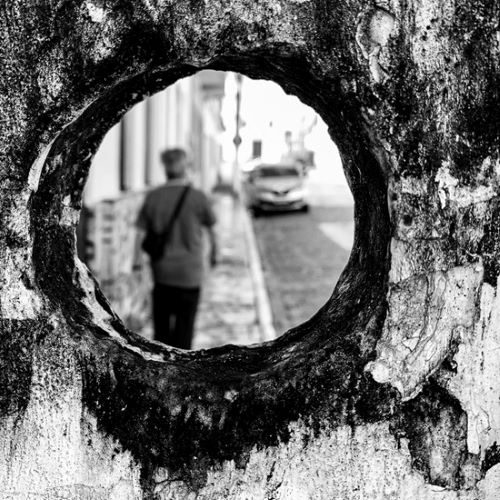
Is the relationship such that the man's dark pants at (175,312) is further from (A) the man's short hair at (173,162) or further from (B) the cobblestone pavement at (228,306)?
(B) the cobblestone pavement at (228,306)

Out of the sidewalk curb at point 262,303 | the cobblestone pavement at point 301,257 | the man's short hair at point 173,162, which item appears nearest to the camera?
the man's short hair at point 173,162

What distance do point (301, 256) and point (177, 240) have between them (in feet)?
33.5

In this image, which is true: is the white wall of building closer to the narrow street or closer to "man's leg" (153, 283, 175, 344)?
"man's leg" (153, 283, 175, 344)

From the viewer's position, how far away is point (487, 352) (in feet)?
6.12

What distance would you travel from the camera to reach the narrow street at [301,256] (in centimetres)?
1032

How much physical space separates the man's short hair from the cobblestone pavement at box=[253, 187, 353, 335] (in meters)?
3.22

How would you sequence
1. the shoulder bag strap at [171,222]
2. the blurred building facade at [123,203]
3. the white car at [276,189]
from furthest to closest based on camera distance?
the white car at [276,189]
the blurred building facade at [123,203]
the shoulder bag strap at [171,222]

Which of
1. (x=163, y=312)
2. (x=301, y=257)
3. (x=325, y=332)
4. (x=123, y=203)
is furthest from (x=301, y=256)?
(x=325, y=332)

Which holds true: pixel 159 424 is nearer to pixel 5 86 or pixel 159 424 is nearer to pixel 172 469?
pixel 172 469

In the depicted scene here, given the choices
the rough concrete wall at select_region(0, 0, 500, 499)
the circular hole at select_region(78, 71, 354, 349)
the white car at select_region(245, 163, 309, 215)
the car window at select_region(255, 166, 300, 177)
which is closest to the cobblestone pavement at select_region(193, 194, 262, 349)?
the circular hole at select_region(78, 71, 354, 349)

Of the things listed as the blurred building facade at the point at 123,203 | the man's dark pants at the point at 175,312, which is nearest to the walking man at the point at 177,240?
the man's dark pants at the point at 175,312

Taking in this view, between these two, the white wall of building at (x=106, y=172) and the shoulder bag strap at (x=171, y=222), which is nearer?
the shoulder bag strap at (x=171, y=222)

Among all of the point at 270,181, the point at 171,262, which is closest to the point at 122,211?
the point at 171,262

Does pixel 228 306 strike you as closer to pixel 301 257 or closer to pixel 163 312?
pixel 163 312
